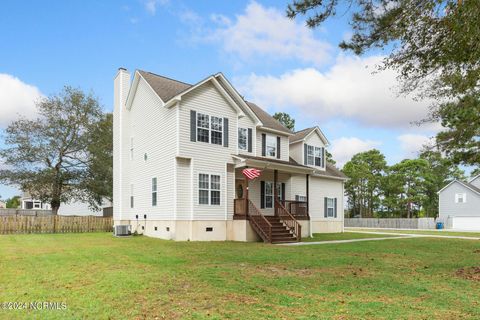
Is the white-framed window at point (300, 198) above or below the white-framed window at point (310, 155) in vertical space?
below

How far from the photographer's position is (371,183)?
5419cm

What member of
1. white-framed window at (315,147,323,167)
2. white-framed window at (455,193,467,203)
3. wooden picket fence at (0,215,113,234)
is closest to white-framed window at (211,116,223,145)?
white-framed window at (315,147,323,167)

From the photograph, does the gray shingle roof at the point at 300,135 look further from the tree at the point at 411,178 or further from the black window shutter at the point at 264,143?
the tree at the point at 411,178

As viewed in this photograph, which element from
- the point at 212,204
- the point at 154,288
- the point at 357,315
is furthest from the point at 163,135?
the point at 357,315

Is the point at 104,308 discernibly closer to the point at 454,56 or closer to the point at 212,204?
the point at 454,56

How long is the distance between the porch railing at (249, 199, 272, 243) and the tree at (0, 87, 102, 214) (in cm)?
1966

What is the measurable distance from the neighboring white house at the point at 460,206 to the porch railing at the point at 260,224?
119ft

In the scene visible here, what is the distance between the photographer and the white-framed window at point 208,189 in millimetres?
17703

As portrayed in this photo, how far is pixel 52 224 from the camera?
21734 mm

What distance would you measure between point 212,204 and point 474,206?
3878 cm

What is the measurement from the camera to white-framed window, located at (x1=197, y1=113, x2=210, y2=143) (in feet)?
59.1

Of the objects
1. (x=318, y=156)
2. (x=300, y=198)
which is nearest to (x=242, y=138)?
(x=300, y=198)

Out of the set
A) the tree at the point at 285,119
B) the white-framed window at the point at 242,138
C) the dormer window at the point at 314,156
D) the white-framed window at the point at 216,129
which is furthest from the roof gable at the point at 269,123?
the tree at the point at 285,119

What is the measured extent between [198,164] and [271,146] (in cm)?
635
